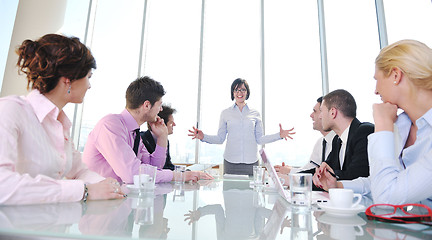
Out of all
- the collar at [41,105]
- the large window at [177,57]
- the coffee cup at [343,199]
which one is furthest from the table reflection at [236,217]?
the large window at [177,57]

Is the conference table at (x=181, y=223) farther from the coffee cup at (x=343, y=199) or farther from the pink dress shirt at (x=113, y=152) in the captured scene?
the pink dress shirt at (x=113, y=152)

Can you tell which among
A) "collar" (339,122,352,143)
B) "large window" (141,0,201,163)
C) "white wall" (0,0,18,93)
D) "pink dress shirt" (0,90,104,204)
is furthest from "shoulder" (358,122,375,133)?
"white wall" (0,0,18,93)

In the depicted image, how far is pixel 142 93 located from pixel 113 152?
1.76ft

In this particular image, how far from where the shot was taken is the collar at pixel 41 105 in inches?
39.7

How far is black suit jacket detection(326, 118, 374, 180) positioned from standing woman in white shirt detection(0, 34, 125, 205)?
1.35 m

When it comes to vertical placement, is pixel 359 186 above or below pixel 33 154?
below

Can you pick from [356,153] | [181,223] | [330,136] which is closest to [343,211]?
[181,223]

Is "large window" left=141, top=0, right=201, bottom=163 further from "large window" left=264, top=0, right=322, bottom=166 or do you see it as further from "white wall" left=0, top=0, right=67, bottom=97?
"white wall" left=0, top=0, right=67, bottom=97

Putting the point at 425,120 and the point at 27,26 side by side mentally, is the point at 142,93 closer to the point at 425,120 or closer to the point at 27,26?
the point at 425,120

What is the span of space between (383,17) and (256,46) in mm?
2098

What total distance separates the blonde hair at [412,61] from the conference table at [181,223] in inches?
24.1

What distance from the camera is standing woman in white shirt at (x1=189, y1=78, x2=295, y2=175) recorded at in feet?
10.9

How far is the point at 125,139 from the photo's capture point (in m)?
1.70

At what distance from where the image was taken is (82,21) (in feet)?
16.5
